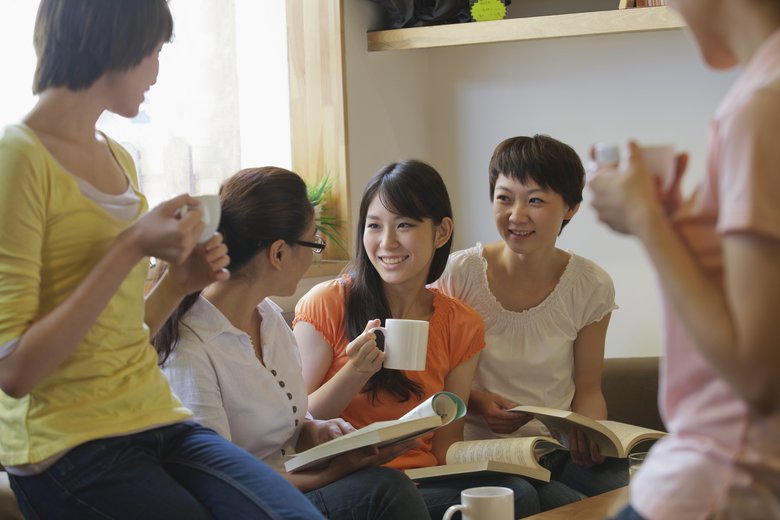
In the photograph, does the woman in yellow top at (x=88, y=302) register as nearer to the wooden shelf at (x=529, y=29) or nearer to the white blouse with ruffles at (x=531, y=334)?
the white blouse with ruffles at (x=531, y=334)

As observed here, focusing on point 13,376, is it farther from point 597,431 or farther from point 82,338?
point 597,431

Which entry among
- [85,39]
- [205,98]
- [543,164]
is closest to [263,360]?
[85,39]

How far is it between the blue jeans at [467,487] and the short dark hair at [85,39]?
116 cm

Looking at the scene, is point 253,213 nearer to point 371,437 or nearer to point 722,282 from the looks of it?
point 371,437

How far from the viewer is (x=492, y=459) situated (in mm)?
2160

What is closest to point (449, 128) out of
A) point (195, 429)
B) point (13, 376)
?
point (195, 429)

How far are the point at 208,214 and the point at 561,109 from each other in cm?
298

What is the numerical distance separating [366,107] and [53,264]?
250 centimetres

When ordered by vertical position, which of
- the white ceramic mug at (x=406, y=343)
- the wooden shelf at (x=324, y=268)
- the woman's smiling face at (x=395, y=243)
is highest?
the woman's smiling face at (x=395, y=243)

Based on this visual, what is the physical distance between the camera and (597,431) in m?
2.19

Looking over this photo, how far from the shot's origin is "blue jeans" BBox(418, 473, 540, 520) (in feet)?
6.84

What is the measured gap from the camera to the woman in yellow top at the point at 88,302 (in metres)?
1.23

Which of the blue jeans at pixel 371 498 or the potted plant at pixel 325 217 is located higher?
the potted plant at pixel 325 217

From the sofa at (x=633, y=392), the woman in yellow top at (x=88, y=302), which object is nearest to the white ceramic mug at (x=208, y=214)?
the woman in yellow top at (x=88, y=302)
